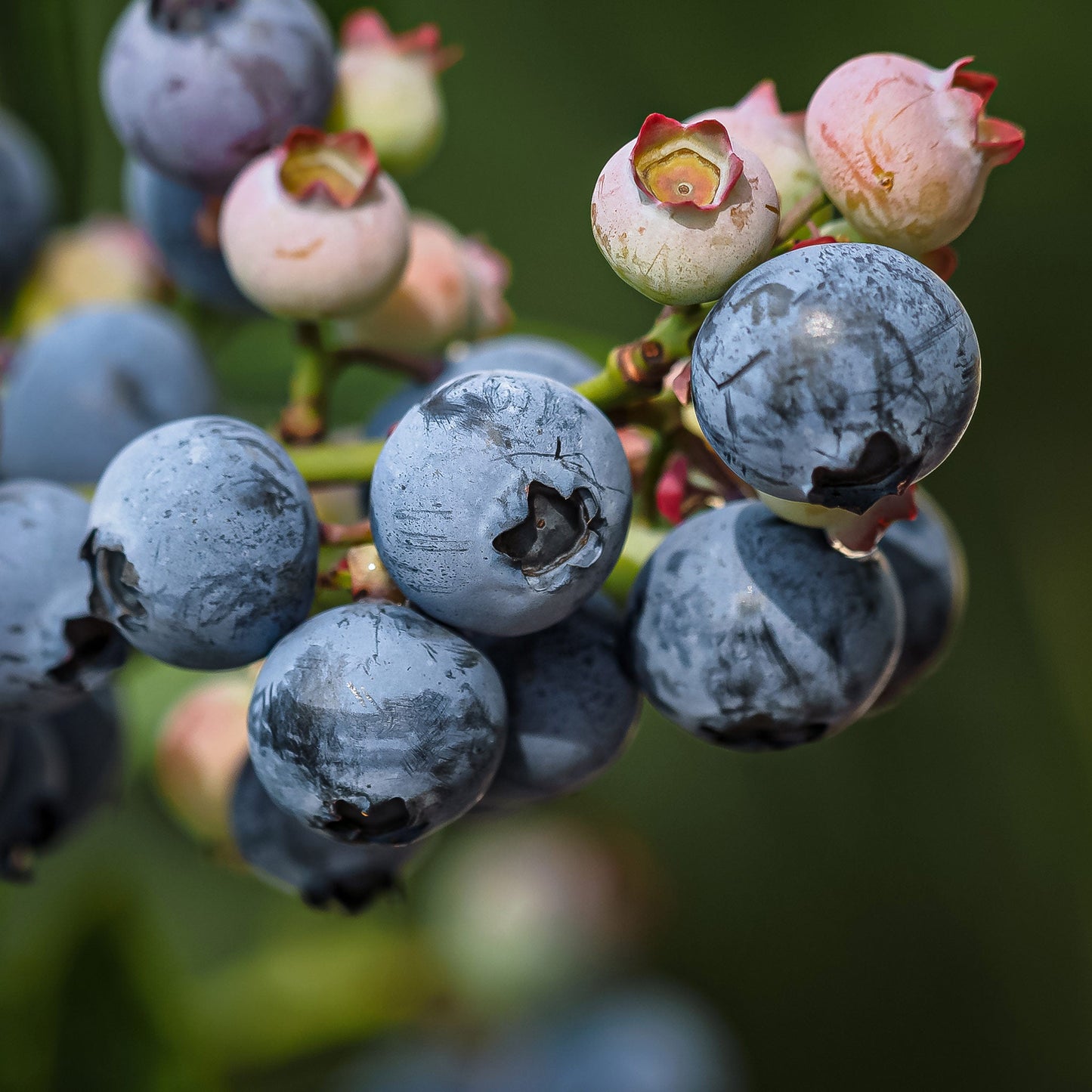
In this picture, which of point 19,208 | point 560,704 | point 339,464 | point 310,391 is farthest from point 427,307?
point 19,208

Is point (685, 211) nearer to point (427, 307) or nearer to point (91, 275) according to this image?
point (427, 307)

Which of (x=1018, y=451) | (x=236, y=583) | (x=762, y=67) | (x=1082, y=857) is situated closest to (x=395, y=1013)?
(x=1082, y=857)

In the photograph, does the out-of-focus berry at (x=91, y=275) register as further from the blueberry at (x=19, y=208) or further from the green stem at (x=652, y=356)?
the green stem at (x=652, y=356)

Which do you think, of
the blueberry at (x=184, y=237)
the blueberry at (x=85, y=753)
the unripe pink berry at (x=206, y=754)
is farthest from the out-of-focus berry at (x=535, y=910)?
the blueberry at (x=184, y=237)

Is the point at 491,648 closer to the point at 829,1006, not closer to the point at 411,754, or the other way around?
the point at 411,754

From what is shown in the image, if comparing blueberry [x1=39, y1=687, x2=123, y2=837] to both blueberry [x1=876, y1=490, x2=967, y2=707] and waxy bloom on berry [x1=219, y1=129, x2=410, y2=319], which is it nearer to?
waxy bloom on berry [x1=219, y1=129, x2=410, y2=319]


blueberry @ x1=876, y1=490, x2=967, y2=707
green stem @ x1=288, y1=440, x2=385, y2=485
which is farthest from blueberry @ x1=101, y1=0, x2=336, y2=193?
blueberry @ x1=876, y1=490, x2=967, y2=707
